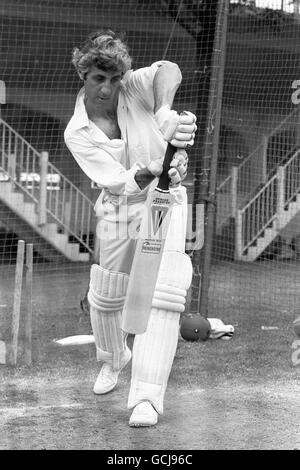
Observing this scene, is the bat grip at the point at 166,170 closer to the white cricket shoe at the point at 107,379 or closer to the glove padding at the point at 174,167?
the glove padding at the point at 174,167

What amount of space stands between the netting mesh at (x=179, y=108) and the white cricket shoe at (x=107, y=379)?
18.9 ft

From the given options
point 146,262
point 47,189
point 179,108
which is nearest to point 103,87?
point 146,262

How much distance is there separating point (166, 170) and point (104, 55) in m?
0.85

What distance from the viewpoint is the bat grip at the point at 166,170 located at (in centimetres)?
434

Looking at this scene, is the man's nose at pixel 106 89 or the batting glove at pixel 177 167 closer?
the batting glove at pixel 177 167

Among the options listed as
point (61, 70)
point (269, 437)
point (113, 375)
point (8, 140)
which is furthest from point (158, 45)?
point (269, 437)

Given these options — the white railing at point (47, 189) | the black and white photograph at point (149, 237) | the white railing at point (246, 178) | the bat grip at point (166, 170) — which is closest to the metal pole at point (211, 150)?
the black and white photograph at point (149, 237)

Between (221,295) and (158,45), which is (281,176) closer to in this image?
(158,45)

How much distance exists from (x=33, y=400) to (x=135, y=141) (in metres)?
1.67

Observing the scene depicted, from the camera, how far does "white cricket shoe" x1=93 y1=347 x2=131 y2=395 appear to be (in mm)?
5293

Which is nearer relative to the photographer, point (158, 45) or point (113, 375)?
point (113, 375)

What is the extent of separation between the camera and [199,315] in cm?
728

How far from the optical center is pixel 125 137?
4.88 metres

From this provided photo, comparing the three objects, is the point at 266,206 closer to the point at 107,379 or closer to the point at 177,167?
the point at 107,379
